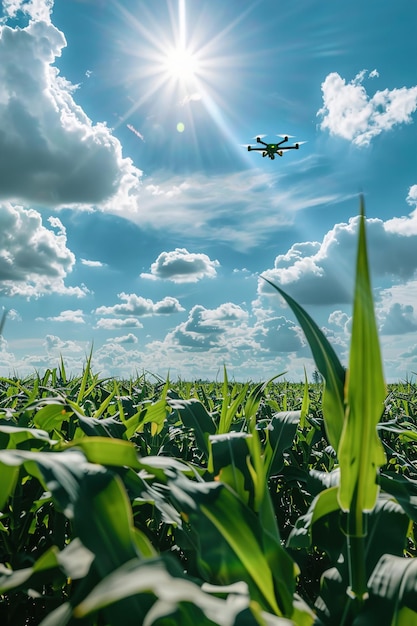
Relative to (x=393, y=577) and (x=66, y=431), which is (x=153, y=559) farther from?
(x=66, y=431)

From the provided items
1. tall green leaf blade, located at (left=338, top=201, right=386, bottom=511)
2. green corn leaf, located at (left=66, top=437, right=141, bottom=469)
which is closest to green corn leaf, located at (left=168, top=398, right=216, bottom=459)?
green corn leaf, located at (left=66, top=437, right=141, bottom=469)

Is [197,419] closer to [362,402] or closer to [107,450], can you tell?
[107,450]

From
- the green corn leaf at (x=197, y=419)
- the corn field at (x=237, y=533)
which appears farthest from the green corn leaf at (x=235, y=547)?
the green corn leaf at (x=197, y=419)

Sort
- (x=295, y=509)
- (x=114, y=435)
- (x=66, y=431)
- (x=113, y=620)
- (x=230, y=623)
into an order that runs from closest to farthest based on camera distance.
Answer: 1. (x=230, y=623)
2. (x=113, y=620)
3. (x=114, y=435)
4. (x=66, y=431)
5. (x=295, y=509)

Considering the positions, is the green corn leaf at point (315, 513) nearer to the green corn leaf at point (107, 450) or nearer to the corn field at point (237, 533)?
the corn field at point (237, 533)

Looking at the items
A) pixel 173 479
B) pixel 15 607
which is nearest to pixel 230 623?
pixel 173 479
